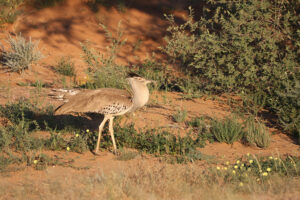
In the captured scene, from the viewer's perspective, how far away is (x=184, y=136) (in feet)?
23.9

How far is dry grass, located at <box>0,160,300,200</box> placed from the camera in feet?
15.2

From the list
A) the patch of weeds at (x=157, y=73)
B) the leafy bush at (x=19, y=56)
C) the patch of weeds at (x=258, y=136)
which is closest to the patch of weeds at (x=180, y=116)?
the patch of weeds at (x=258, y=136)

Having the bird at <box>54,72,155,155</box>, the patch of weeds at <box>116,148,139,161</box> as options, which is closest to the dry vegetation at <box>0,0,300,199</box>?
the patch of weeds at <box>116,148,139,161</box>

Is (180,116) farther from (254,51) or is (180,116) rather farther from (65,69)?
(65,69)

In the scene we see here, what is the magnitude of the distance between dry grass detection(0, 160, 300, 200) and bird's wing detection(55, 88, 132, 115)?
4.40ft

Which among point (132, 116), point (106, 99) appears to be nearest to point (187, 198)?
point (106, 99)

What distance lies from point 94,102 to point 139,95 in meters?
0.77

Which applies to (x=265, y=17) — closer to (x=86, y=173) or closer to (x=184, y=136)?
(x=184, y=136)

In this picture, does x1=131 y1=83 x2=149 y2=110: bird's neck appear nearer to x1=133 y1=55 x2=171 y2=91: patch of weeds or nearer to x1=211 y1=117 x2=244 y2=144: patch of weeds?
x1=211 y1=117 x2=244 y2=144: patch of weeds

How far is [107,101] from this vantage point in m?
6.52

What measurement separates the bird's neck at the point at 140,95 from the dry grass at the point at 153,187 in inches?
60.1

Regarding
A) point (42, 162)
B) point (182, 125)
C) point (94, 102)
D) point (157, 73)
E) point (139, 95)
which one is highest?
point (157, 73)

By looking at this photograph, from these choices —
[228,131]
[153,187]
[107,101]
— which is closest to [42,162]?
[107,101]

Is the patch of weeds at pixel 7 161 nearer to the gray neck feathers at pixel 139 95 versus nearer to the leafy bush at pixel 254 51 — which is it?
the gray neck feathers at pixel 139 95
